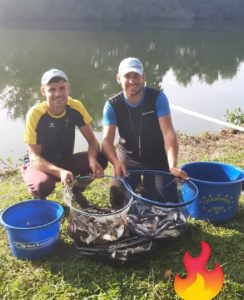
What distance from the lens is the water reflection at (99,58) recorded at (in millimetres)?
11359

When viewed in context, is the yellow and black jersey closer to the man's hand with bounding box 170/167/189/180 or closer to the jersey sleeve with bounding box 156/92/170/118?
the jersey sleeve with bounding box 156/92/170/118

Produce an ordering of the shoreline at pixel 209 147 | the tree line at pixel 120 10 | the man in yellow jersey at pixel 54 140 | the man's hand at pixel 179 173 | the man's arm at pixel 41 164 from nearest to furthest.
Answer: the man's hand at pixel 179 173 → the man's arm at pixel 41 164 → the man in yellow jersey at pixel 54 140 → the shoreline at pixel 209 147 → the tree line at pixel 120 10

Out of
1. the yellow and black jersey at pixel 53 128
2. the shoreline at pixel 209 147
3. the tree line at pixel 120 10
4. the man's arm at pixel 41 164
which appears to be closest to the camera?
the man's arm at pixel 41 164

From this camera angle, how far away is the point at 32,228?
2576mm

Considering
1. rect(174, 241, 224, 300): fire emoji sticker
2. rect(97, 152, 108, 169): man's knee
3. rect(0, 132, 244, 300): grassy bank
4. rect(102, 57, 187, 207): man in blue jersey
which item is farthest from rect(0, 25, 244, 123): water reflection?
rect(174, 241, 224, 300): fire emoji sticker

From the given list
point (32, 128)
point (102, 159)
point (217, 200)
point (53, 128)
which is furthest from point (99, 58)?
point (217, 200)

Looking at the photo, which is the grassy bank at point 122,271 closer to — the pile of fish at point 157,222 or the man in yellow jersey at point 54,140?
the pile of fish at point 157,222

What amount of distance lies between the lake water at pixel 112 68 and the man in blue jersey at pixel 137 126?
3295 mm

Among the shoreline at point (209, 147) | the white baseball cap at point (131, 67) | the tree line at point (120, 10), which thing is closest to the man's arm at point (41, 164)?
the white baseball cap at point (131, 67)

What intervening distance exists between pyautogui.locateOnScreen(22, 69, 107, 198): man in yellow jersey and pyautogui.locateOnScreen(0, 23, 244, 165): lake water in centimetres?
298

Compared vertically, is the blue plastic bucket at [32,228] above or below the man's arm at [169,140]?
below

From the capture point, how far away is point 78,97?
34.9ft

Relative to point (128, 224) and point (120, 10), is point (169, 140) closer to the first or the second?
point (128, 224)

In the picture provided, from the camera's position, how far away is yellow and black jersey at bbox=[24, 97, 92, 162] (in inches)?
130
